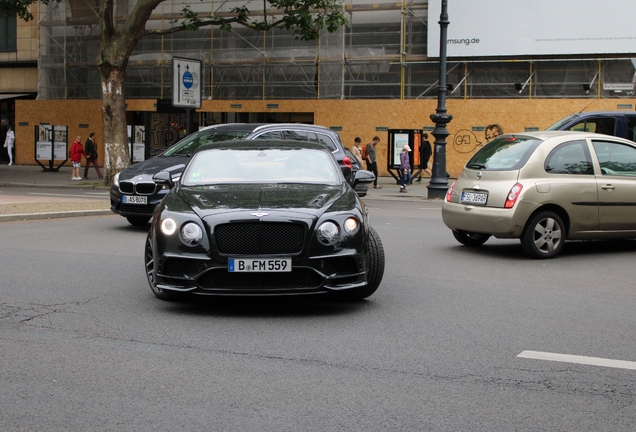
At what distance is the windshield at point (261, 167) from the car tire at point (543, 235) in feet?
11.0

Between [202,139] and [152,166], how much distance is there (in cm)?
128

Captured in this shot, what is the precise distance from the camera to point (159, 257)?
7.20 m

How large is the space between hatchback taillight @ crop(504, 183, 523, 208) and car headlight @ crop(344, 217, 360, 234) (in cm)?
413

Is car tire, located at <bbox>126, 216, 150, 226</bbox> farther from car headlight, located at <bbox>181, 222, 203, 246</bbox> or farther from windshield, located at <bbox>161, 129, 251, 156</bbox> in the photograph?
car headlight, located at <bbox>181, 222, 203, 246</bbox>

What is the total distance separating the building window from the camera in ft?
146

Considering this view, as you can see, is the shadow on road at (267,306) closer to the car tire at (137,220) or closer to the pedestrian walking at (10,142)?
the car tire at (137,220)

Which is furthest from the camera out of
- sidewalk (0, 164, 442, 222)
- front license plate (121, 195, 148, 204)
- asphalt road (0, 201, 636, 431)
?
sidewalk (0, 164, 442, 222)

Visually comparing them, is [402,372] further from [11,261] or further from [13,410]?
[11,261]

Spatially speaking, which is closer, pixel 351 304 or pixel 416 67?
pixel 351 304

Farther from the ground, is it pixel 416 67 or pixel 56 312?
pixel 416 67

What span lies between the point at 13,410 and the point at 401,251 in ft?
25.1

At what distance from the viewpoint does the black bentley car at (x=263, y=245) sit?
22.8 ft

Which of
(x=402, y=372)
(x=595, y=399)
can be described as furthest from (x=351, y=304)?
(x=595, y=399)

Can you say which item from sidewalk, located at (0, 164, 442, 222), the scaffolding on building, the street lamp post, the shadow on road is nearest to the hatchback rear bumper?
the shadow on road
